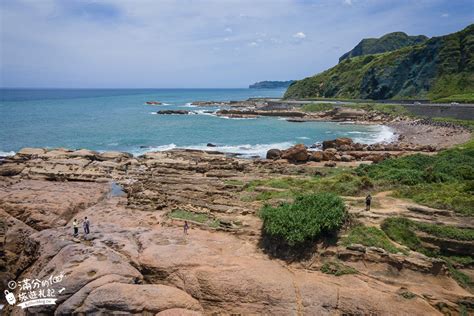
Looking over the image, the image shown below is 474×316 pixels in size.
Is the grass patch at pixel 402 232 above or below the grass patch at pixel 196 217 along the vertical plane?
above

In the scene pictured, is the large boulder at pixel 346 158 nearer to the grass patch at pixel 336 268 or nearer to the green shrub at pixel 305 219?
the green shrub at pixel 305 219

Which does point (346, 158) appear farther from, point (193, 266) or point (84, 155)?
point (84, 155)

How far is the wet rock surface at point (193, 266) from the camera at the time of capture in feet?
42.9

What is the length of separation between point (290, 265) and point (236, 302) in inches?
150

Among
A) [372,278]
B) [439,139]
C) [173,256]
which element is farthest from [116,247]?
[439,139]

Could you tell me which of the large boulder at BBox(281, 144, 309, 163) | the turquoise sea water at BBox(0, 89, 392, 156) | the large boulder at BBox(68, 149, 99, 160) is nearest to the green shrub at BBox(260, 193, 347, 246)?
the large boulder at BBox(281, 144, 309, 163)

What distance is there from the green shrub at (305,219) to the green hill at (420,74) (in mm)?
72163

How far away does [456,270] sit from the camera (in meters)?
15.3

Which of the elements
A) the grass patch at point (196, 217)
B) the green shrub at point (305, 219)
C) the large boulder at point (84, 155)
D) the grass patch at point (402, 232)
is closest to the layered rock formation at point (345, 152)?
the grass patch at point (196, 217)

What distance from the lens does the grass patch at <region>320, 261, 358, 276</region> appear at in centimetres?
1553

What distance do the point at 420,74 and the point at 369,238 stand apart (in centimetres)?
9811

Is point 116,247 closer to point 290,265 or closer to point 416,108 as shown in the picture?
point 290,265

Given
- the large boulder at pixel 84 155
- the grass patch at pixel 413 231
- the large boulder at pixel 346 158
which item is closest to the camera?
the grass patch at pixel 413 231

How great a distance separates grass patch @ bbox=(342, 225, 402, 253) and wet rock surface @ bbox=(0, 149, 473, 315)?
18.6 inches
